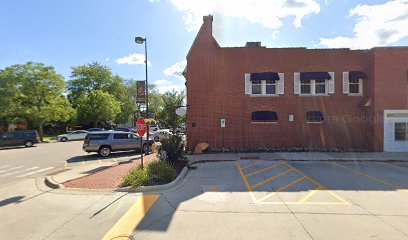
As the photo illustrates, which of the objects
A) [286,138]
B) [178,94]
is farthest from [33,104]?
[286,138]

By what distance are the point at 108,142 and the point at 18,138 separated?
15.1m

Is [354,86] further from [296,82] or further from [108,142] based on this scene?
[108,142]

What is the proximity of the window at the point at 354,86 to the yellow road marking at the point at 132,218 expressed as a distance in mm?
18398

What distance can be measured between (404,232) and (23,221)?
917cm

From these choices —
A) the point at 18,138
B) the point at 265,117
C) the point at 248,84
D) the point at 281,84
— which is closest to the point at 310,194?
the point at 265,117

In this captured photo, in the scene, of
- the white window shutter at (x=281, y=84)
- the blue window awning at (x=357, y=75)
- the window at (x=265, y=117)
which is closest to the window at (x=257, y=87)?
the white window shutter at (x=281, y=84)

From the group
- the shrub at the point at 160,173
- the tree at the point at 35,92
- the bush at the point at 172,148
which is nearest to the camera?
the shrub at the point at 160,173

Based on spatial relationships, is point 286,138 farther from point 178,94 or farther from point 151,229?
point 151,229

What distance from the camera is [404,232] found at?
5590 mm

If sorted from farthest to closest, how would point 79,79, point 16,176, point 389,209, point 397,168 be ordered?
point 79,79 → point 397,168 → point 16,176 → point 389,209

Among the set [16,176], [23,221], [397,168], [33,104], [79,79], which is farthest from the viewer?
[79,79]

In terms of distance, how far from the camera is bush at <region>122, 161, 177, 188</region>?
9294 mm

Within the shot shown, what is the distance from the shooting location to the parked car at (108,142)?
1873cm

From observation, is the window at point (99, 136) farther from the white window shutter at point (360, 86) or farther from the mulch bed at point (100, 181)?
the white window shutter at point (360, 86)
